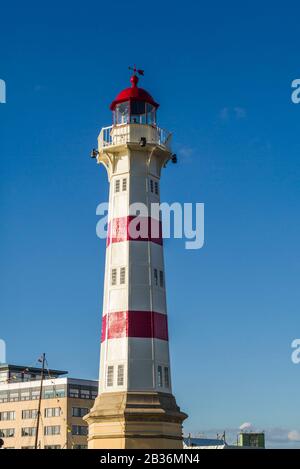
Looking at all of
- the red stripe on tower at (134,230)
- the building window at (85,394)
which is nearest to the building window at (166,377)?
the red stripe on tower at (134,230)

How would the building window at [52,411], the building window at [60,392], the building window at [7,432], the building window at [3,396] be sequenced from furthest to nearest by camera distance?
the building window at [3,396]
the building window at [7,432]
the building window at [52,411]
the building window at [60,392]

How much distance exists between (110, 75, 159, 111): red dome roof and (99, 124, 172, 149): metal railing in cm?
207

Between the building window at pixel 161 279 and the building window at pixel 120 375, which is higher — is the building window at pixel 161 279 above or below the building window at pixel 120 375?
above

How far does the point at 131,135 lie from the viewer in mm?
66312

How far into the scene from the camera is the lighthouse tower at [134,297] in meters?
60.4

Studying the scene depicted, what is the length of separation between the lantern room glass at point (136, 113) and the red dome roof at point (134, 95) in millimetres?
283

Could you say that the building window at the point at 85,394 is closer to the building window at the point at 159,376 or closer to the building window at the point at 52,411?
the building window at the point at 52,411

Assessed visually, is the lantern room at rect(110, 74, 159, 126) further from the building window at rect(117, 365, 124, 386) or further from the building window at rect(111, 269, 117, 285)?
the building window at rect(117, 365, 124, 386)

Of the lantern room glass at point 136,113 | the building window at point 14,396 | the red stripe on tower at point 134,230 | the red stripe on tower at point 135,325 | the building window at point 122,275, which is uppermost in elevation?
the lantern room glass at point 136,113

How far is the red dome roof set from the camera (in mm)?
67500

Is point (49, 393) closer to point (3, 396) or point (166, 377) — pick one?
point (3, 396)
